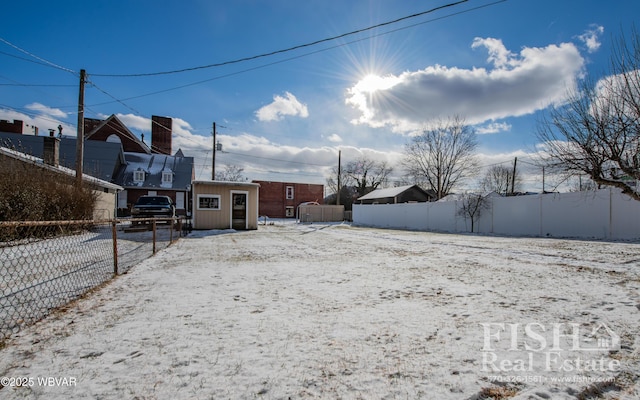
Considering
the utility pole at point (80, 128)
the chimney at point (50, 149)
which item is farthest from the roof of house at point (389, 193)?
the chimney at point (50, 149)

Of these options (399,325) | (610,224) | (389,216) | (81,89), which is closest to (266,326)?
(399,325)

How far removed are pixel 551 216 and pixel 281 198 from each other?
1278 inches

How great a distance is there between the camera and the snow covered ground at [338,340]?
6.46ft

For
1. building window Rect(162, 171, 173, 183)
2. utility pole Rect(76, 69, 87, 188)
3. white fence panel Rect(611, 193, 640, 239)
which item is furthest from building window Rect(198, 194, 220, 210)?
white fence panel Rect(611, 193, 640, 239)

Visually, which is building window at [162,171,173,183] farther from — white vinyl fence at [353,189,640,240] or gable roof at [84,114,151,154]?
white vinyl fence at [353,189,640,240]

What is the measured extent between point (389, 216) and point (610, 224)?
48.3 feet

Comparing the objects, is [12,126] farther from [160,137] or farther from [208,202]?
[208,202]

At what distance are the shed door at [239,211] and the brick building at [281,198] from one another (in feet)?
79.0

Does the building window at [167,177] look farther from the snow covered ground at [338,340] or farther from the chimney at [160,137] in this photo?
the snow covered ground at [338,340]

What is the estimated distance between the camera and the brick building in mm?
41906

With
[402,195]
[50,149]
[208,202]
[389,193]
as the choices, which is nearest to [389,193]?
[389,193]

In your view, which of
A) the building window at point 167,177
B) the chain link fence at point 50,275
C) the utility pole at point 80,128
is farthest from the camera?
the building window at point 167,177

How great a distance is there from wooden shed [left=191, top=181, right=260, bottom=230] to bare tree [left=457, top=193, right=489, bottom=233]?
13.1 meters

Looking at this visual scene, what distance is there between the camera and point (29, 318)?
3.27m
